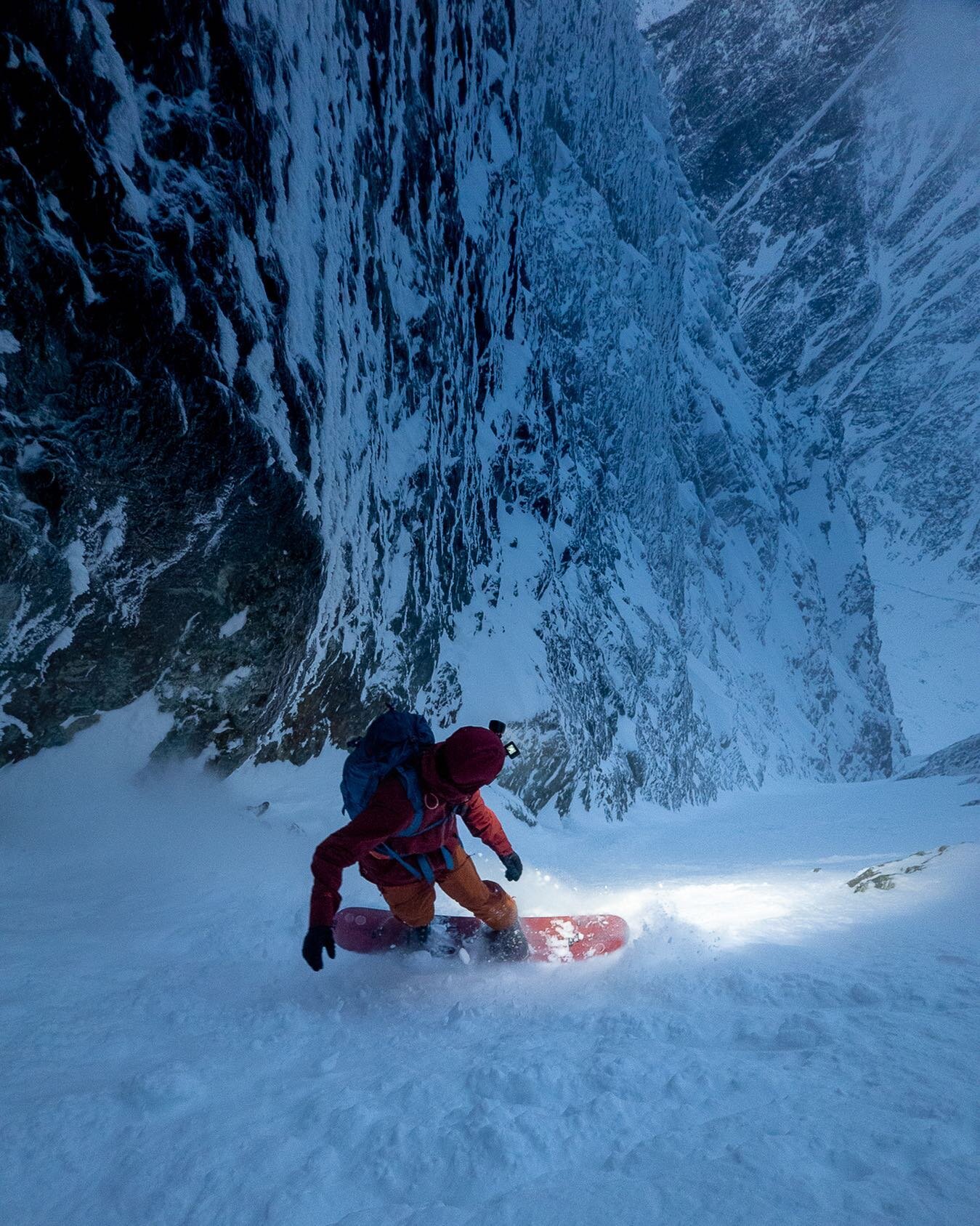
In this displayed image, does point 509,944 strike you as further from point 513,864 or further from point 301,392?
point 301,392

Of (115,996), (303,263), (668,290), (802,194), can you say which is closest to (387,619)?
(303,263)

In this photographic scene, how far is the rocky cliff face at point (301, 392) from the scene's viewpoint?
404 centimetres

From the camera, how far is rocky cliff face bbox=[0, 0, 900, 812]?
404 cm

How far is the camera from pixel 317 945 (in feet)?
9.41

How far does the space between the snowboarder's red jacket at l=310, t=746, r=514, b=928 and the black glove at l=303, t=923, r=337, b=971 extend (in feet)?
0.14

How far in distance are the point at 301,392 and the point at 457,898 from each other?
4570 mm

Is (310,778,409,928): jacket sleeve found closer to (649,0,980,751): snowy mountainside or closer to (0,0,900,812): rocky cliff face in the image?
(0,0,900,812): rocky cliff face

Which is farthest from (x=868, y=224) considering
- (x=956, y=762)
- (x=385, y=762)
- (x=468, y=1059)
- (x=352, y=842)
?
(x=468, y=1059)

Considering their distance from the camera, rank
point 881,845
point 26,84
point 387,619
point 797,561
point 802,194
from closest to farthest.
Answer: point 26,84 → point 881,845 → point 387,619 → point 797,561 → point 802,194

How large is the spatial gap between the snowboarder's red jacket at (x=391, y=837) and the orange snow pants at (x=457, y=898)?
0.20 ft

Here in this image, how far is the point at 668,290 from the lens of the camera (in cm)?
2680

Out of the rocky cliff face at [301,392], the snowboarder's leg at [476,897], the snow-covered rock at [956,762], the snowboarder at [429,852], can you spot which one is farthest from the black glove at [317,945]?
the snow-covered rock at [956,762]

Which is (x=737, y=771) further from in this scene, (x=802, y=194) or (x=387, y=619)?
(x=802, y=194)

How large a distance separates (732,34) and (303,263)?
164414mm
